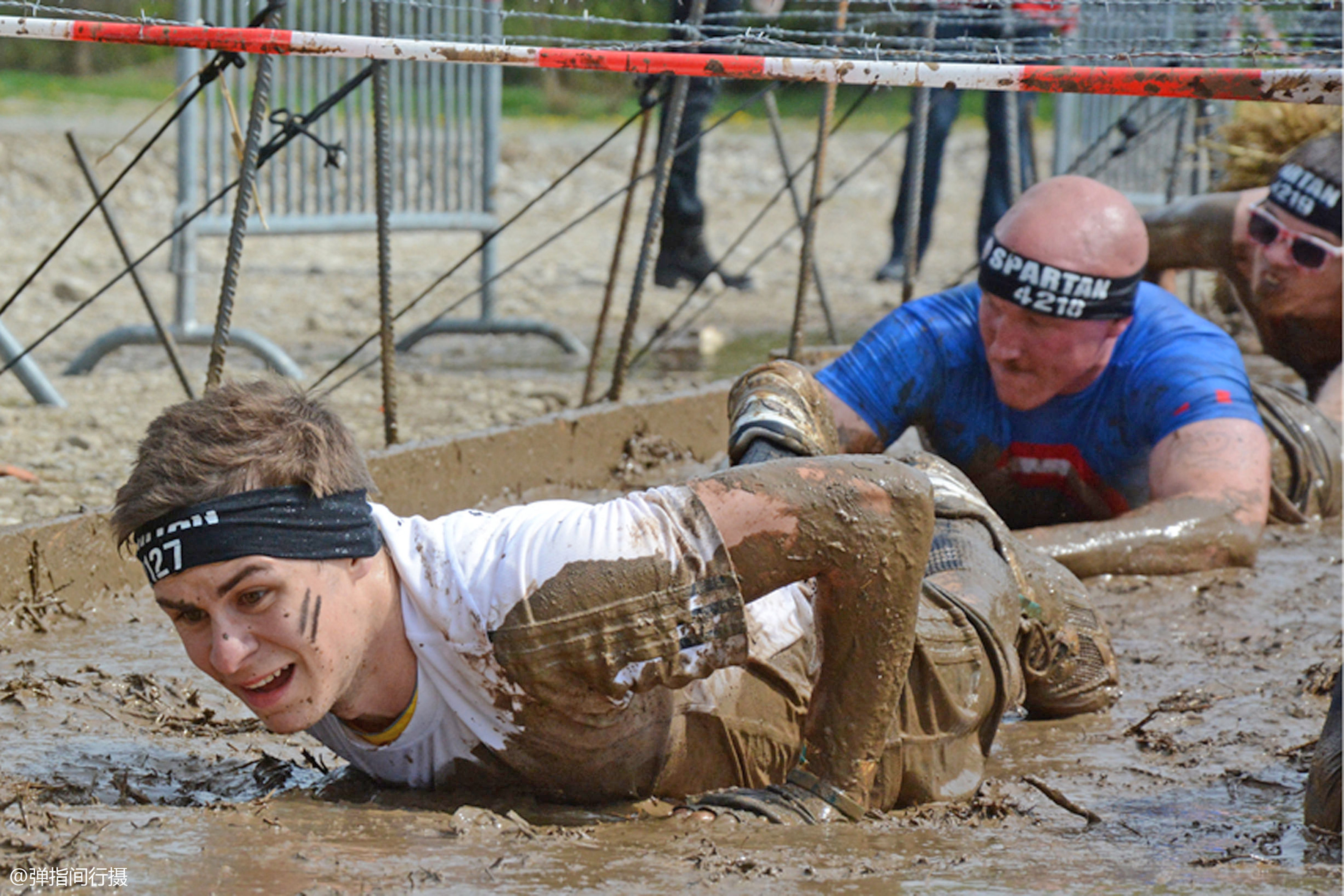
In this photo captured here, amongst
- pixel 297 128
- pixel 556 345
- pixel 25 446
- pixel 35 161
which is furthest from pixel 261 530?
pixel 35 161

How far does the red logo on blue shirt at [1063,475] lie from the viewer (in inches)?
188

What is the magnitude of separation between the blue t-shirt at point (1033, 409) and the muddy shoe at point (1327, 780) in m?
2.01

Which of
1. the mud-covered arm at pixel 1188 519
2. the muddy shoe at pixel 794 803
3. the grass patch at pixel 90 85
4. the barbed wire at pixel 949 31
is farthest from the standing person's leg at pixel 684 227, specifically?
the grass patch at pixel 90 85

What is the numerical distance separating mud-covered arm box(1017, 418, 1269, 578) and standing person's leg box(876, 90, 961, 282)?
4.06 metres

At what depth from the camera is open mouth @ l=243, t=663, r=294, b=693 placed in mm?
2432

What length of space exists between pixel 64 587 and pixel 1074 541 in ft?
8.25

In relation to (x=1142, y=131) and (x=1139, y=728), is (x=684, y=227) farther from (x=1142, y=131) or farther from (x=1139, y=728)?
(x=1139, y=728)

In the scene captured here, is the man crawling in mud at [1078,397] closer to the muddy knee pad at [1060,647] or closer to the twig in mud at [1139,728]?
the muddy knee pad at [1060,647]

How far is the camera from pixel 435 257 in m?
11.5

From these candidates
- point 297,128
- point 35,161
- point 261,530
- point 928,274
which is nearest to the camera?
point 261,530

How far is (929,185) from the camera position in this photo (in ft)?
32.0

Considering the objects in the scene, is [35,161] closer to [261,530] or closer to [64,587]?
[64,587]

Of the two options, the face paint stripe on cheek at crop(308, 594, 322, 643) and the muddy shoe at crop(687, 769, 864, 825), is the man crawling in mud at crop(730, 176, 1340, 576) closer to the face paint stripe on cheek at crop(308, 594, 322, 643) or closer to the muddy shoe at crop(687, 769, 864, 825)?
the muddy shoe at crop(687, 769, 864, 825)

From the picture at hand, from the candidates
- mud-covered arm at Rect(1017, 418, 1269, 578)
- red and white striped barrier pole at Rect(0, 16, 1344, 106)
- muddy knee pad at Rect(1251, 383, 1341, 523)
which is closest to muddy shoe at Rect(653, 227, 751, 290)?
muddy knee pad at Rect(1251, 383, 1341, 523)
